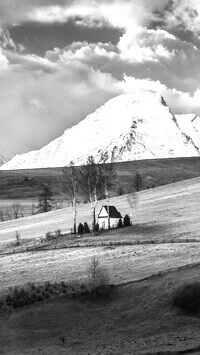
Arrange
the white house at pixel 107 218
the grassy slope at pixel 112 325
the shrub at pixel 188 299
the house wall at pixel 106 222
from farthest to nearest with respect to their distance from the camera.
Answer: the white house at pixel 107 218 < the house wall at pixel 106 222 < the shrub at pixel 188 299 < the grassy slope at pixel 112 325

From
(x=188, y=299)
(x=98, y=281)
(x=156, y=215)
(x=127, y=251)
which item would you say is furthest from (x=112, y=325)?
(x=156, y=215)

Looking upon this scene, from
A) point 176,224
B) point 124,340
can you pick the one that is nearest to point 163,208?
point 176,224

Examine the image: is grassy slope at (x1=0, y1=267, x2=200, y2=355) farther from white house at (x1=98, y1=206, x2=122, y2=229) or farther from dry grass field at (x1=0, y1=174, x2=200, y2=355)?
white house at (x1=98, y1=206, x2=122, y2=229)

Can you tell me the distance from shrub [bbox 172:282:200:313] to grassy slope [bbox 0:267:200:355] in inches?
28.7

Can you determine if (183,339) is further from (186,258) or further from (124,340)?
(186,258)

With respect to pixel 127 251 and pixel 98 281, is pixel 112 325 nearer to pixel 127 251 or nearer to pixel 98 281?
pixel 98 281

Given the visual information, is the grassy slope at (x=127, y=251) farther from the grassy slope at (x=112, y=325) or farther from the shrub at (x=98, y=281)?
the grassy slope at (x=112, y=325)

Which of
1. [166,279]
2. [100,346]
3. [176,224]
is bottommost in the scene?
[100,346]

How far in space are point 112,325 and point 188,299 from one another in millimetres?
5977

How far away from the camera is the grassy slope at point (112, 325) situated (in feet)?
113

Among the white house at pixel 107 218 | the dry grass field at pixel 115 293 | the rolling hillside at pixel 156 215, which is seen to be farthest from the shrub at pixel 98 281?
the white house at pixel 107 218

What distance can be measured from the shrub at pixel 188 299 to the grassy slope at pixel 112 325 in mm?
728

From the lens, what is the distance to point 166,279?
1857 inches

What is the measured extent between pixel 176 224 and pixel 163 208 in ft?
78.3
